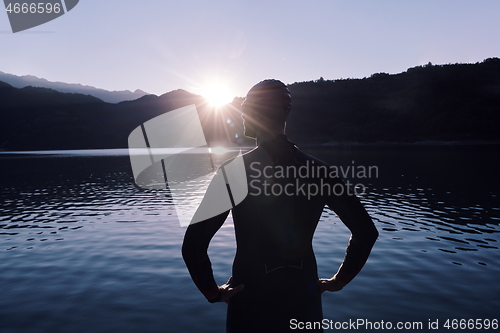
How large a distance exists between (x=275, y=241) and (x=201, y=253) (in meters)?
0.48

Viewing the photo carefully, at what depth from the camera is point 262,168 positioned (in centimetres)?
222

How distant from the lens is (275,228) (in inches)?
87.4

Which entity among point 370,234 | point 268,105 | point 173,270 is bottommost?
point 173,270

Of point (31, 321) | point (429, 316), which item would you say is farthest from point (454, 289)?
point (31, 321)

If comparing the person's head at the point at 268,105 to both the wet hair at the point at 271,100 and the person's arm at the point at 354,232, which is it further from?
the person's arm at the point at 354,232

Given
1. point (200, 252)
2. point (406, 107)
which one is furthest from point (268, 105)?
point (406, 107)

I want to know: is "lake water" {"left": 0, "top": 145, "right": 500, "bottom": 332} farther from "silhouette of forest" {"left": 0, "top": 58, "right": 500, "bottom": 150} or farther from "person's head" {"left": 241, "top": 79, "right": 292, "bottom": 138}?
"silhouette of forest" {"left": 0, "top": 58, "right": 500, "bottom": 150}

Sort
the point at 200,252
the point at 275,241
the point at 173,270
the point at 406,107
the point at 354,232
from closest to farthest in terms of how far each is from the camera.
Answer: the point at 200,252 → the point at 275,241 → the point at 354,232 → the point at 173,270 → the point at 406,107

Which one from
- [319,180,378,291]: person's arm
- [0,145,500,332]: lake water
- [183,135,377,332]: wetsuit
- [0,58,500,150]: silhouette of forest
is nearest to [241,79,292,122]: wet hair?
[183,135,377,332]: wetsuit

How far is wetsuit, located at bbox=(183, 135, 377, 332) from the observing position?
2197 millimetres

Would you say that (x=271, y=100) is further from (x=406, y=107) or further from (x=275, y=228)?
(x=406, y=107)

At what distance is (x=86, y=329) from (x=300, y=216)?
5.98 metres

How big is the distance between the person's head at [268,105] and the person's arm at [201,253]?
2.14 feet

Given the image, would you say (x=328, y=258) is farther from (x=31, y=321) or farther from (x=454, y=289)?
(x=31, y=321)
